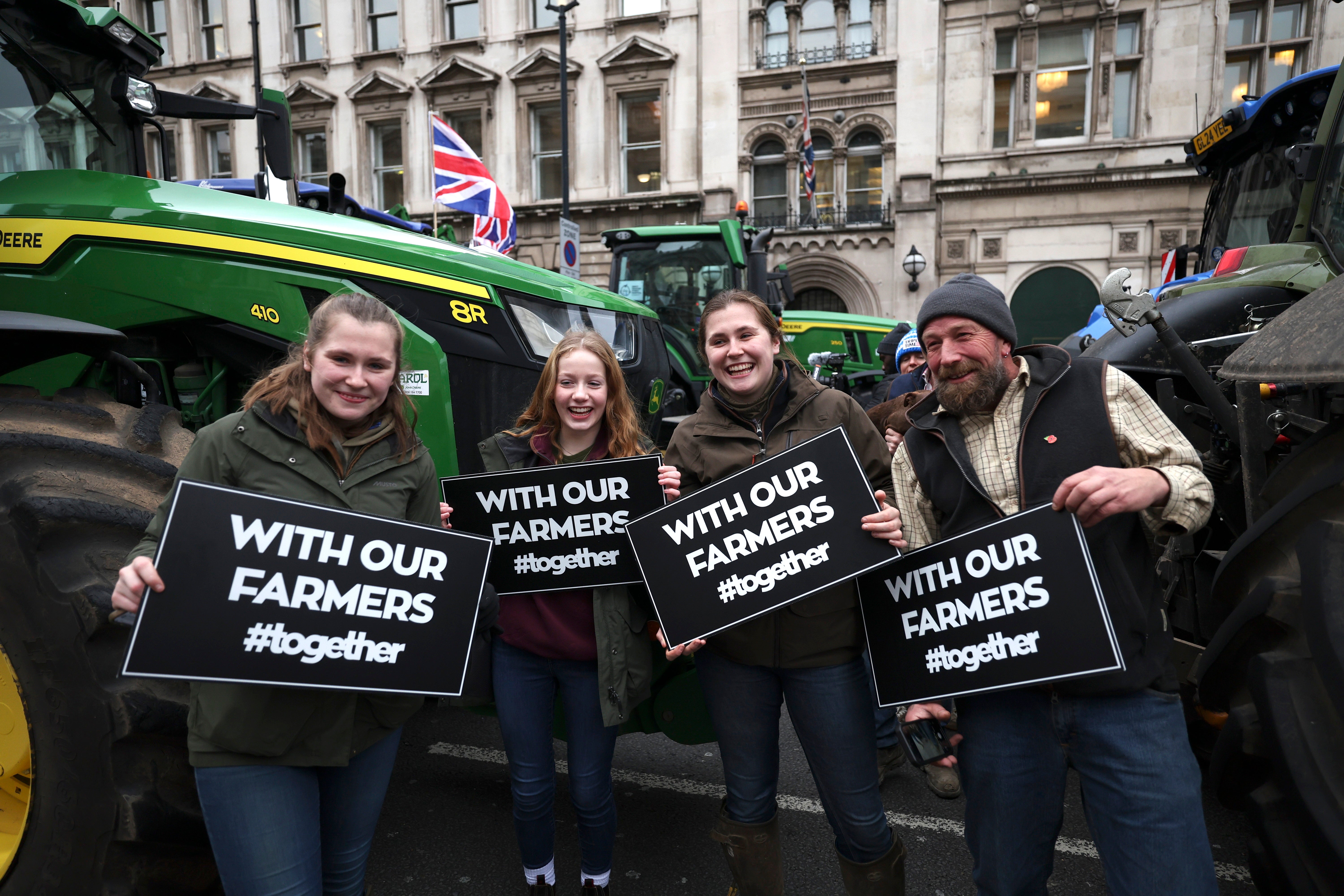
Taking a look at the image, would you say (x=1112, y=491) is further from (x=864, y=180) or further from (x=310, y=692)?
(x=864, y=180)

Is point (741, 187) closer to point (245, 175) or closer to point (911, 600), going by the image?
point (245, 175)

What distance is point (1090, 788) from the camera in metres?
1.98

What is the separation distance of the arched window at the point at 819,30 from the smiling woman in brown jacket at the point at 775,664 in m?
19.9

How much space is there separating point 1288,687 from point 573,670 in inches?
74.0

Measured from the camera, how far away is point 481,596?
2.16 m

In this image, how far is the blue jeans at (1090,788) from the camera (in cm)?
186

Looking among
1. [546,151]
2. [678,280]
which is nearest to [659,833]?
[678,280]

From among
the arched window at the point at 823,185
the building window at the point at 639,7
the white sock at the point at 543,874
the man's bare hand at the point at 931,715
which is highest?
the building window at the point at 639,7

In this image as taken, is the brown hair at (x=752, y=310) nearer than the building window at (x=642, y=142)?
Yes

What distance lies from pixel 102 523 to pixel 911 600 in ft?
7.28

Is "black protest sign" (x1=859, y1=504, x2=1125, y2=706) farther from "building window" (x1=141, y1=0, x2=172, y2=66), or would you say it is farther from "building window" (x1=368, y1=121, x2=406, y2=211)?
"building window" (x1=141, y1=0, x2=172, y2=66)

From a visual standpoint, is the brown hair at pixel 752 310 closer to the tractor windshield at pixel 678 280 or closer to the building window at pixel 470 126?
the tractor windshield at pixel 678 280

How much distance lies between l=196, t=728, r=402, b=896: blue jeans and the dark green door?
1960 centimetres

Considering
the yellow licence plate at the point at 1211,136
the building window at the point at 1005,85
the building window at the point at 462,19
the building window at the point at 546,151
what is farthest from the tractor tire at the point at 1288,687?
the building window at the point at 462,19
